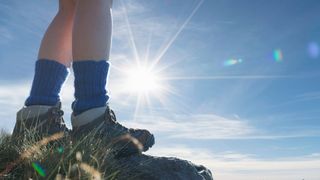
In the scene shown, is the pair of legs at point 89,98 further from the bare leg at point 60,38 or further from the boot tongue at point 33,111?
the bare leg at point 60,38

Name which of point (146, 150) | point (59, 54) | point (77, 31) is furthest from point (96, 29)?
point (146, 150)

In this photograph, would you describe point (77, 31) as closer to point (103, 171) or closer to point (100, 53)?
point (100, 53)

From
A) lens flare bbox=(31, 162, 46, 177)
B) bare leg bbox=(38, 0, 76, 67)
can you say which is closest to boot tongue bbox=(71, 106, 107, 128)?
bare leg bbox=(38, 0, 76, 67)

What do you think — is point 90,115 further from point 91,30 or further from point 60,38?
point 60,38

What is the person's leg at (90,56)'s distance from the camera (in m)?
4.45

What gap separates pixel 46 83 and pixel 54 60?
234mm

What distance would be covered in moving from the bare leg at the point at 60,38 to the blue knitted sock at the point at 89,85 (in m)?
0.52

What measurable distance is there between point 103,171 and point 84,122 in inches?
31.1

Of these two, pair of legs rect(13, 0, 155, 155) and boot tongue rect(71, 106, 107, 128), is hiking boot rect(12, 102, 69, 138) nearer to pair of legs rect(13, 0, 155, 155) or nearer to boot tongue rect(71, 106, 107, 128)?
pair of legs rect(13, 0, 155, 155)

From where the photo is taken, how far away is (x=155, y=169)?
4188mm

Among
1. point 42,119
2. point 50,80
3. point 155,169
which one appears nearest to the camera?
point 155,169

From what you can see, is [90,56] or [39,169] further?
[90,56]

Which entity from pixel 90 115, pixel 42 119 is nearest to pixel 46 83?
pixel 42 119

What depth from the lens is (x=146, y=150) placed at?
180 inches
